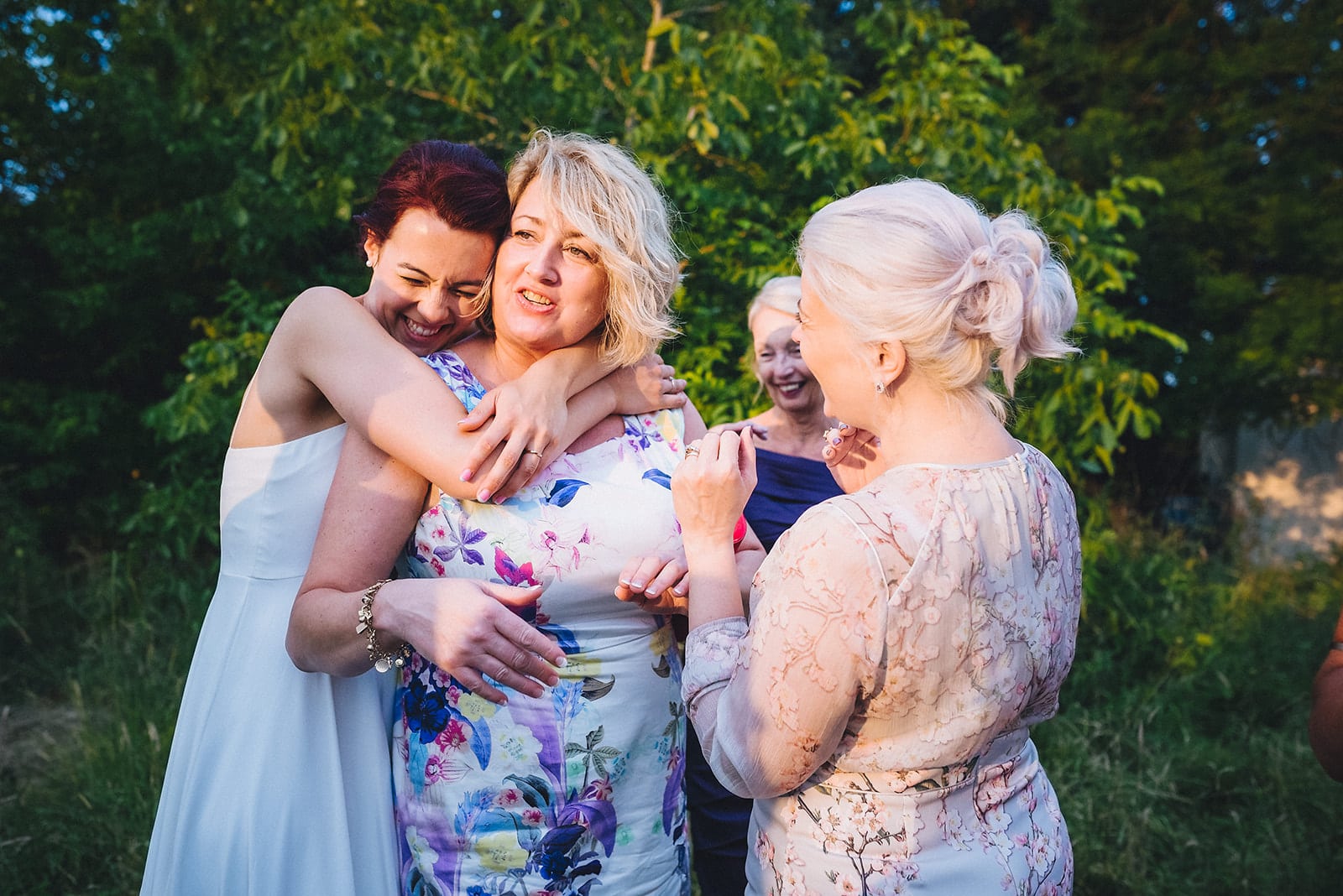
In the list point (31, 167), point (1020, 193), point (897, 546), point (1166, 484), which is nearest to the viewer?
point (897, 546)

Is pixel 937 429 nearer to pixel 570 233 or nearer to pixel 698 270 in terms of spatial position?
pixel 570 233

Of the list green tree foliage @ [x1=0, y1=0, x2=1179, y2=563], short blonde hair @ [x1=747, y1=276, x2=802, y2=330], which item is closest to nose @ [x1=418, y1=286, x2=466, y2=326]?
short blonde hair @ [x1=747, y1=276, x2=802, y2=330]

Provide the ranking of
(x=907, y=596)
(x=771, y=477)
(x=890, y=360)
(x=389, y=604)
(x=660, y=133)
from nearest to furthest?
(x=907, y=596) < (x=890, y=360) < (x=389, y=604) < (x=771, y=477) < (x=660, y=133)

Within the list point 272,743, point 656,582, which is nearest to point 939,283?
point 656,582

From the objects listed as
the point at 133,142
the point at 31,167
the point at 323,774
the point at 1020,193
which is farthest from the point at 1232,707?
the point at 31,167

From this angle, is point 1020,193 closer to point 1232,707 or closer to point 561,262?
point 561,262

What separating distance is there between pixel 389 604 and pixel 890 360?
0.92 meters

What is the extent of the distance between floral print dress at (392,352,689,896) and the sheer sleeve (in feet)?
1.14

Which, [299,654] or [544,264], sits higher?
[544,264]

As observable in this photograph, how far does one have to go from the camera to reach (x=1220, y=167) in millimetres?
7953

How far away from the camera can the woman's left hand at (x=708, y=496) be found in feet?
5.19

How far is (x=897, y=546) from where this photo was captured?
1.36 meters

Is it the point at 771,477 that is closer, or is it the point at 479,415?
the point at 479,415

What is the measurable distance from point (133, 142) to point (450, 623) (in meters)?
6.23
